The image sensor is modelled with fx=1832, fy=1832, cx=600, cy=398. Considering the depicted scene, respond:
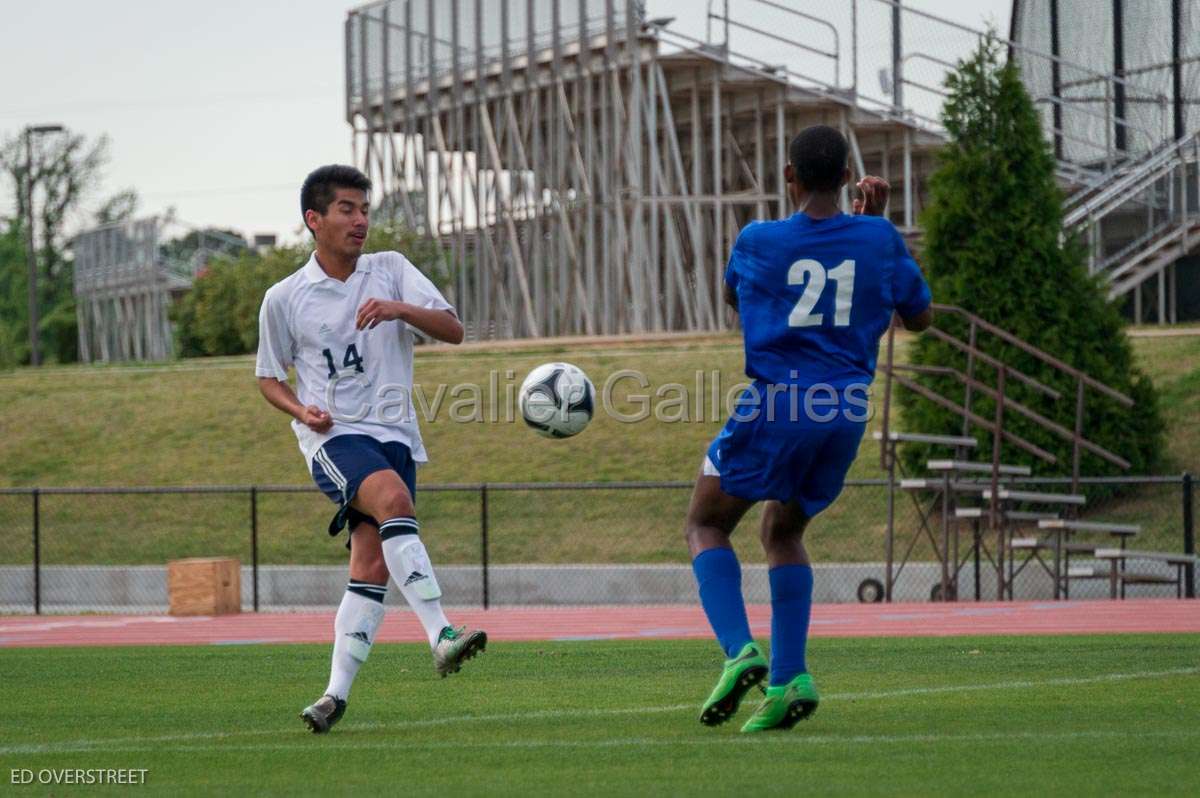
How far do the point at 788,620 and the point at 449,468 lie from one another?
20906 mm

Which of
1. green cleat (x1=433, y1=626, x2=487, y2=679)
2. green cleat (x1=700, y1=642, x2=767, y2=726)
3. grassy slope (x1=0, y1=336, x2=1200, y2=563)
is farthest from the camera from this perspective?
grassy slope (x1=0, y1=336, x2=1200, y2=563)

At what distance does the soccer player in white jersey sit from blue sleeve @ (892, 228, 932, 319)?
178 centimetres

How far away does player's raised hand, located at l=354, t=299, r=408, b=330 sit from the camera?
6.95 m

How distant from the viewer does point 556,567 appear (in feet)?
69.7

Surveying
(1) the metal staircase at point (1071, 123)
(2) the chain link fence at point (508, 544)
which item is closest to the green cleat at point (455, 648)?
(2) the chain link fence at point (508, 544)

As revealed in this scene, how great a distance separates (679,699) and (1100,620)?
6995 millimetres

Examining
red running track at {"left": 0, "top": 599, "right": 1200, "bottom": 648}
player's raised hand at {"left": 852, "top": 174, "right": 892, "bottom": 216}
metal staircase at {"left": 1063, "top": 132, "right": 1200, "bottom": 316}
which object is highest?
metal staircase at {"left": 1063, "top": 132, "right": 1200, "bottom": 316}

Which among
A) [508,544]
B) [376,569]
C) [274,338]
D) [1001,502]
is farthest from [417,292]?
[508,544]

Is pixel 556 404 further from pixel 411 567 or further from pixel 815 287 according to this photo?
pixel 815 287

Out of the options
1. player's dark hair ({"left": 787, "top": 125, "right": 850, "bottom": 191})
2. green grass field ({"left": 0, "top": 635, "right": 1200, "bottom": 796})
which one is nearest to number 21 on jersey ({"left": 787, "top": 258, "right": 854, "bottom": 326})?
player's dark hair ({"left": 787, "top": 125, "right": 850, "bottom": 191})

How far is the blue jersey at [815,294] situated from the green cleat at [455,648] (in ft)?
4.65

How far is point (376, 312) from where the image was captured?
6957 millimetres

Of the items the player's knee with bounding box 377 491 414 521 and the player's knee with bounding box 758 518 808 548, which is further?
the player's knee with bounding box 377 491 414 521

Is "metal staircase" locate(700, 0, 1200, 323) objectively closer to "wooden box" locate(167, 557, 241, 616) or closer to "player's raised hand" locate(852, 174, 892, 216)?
"wooden box" locate(167, 557, 241, 616)
